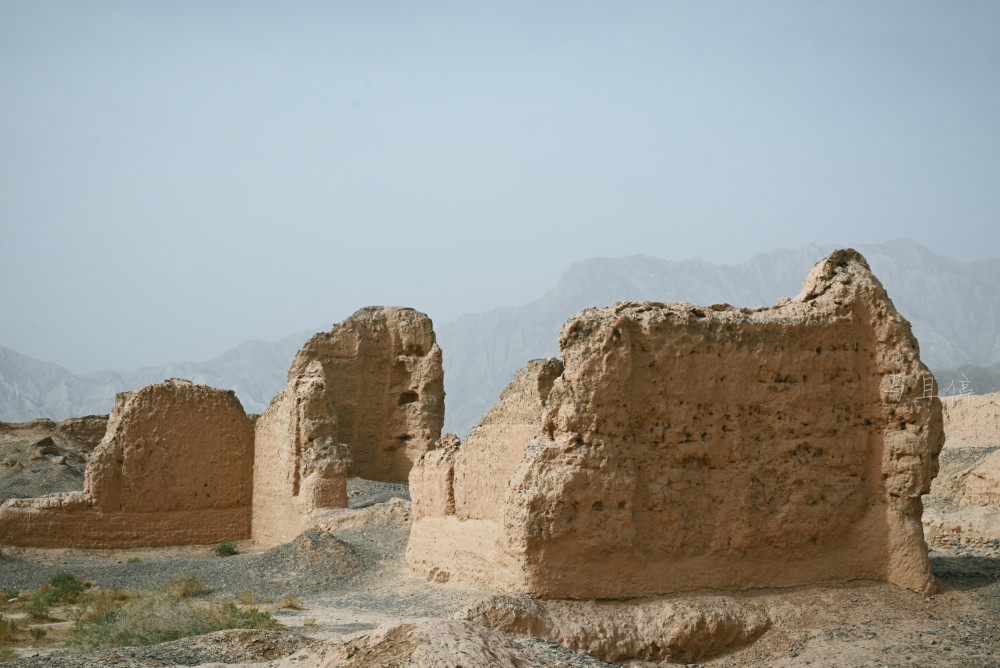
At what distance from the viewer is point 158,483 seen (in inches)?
685

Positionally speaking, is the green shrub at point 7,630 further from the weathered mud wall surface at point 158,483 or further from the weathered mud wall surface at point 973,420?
the weathered mud wall surface at point 973,420

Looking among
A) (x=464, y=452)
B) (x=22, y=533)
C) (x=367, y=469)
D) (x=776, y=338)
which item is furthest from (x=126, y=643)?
(x=367, y=469)

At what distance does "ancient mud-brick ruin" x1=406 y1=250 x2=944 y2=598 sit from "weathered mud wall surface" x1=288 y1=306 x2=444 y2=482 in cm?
1371

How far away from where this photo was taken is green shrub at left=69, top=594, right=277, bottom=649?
330 inches

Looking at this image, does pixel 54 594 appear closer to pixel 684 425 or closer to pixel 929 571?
pixel 684 425

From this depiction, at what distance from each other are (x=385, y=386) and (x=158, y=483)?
7.28 meters

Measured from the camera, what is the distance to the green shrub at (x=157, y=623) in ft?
27.5

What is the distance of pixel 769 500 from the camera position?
349 inches

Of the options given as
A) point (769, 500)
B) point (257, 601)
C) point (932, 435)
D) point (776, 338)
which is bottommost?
point (257, 601)

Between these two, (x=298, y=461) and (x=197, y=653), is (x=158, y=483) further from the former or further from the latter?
(x=197, y=653)

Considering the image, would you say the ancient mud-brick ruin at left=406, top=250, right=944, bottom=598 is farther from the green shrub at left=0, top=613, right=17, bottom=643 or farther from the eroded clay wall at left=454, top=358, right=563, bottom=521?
the green shrub at left=0, top=613, right=17, bottom=643

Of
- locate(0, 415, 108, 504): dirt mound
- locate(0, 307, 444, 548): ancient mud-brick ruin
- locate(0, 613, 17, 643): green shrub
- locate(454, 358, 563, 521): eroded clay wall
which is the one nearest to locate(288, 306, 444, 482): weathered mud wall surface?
locate(0, 307, 444, 548): ancient mud-brick ruin

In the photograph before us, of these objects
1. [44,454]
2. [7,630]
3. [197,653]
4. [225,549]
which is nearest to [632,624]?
[197,653]

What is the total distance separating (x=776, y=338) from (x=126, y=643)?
6295 millimetres
